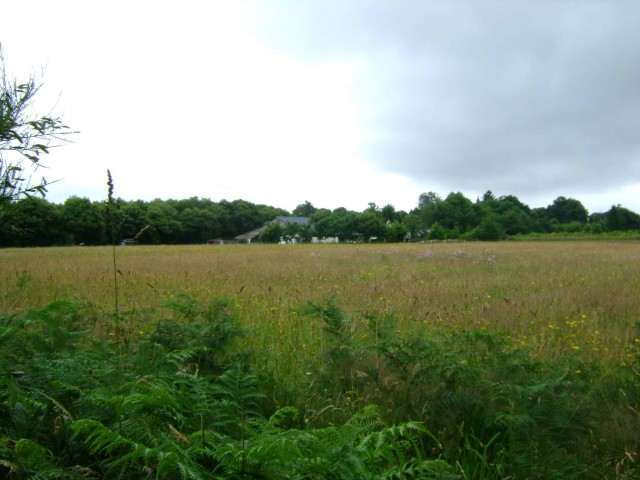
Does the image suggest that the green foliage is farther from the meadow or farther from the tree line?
the tree line

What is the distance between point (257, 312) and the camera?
633 centimetres

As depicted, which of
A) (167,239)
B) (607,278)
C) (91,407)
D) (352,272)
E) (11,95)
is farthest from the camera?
(167,239)

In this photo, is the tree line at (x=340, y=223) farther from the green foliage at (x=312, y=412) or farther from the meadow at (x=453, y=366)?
the green foliage at (x=312, y=412)

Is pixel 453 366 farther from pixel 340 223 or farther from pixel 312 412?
pixel 340 223

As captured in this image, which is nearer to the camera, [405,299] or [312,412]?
[312,412]

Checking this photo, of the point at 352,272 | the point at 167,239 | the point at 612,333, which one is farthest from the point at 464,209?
the point at 612,333

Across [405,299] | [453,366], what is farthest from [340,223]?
[453,366]

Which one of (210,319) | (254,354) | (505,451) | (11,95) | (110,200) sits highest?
(11,95)

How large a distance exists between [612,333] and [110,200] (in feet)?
17.8

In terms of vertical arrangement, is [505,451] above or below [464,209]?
below

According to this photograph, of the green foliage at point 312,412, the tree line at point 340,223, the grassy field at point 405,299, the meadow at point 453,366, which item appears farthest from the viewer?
the tree line at point 340,223

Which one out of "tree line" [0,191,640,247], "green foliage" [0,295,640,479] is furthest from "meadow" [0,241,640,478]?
"tree line" [0,191,640,247]

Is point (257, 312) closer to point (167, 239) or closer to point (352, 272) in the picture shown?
point (352, 272)

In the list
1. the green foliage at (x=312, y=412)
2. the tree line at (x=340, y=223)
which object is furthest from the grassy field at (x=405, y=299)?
the tree line at (x=340, y=223)
